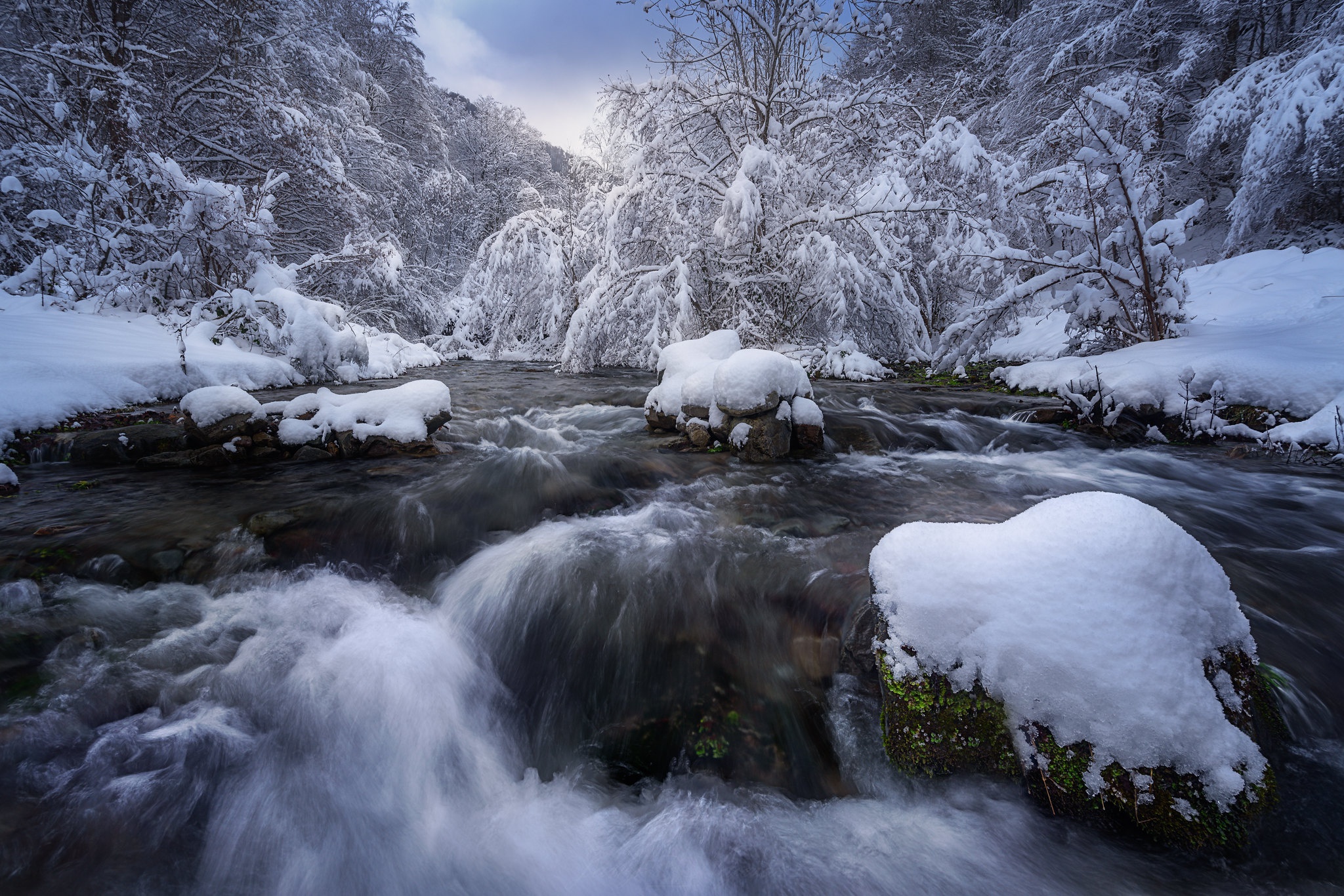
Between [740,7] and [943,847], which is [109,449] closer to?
[943,847]

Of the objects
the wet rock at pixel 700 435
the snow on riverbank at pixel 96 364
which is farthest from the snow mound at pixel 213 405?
the wet rock at pixel 700 435

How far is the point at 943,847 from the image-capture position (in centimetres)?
161

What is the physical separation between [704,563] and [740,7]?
8.83m

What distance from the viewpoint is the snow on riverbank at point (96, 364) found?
4992 mm

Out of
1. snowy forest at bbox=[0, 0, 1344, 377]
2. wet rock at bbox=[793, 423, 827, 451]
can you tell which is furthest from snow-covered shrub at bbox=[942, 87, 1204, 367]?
wet rock at bbox=[793, 423, 827, 451]

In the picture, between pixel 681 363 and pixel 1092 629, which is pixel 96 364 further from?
pixel 1092 629

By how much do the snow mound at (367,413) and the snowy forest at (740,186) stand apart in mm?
3142

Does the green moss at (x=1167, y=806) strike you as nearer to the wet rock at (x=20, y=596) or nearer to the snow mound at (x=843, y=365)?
the wet rock at (x=20, y=596)

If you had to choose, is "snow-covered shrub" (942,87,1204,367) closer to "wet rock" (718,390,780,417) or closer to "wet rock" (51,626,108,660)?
"wet rock" (718,390,780,417)

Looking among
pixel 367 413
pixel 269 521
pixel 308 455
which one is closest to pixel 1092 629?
pixel 269 521

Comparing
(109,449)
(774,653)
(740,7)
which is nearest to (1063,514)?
(774,653)

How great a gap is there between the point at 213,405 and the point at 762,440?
4.90 metres

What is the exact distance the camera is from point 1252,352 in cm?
505

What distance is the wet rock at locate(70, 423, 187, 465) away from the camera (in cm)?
456
